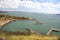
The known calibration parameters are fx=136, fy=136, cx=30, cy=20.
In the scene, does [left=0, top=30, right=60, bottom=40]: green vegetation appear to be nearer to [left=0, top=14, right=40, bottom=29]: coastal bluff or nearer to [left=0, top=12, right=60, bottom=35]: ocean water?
[left=0, top=12, right=60, bottom=35]: ocean water

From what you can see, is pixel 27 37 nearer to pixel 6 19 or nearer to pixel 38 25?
pixel 38 25

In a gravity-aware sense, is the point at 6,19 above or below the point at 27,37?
above

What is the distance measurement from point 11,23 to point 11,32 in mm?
156

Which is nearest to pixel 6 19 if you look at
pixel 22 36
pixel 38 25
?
pixel 22 36

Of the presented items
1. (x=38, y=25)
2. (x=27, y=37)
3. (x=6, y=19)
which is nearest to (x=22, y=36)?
(x=27, y=37)

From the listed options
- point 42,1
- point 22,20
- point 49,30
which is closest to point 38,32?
point 49,30

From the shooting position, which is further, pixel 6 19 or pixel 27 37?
pixel 6 19

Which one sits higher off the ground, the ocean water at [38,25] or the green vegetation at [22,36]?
the ocean water at [38,25]

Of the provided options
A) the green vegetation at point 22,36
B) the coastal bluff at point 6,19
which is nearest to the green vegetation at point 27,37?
the green vegetation at point 22,36

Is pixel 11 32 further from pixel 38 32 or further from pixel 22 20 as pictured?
pixel 38 32

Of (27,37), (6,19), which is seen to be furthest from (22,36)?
(6,19)

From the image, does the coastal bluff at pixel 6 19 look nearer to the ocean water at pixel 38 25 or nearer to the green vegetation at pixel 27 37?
the ocean water at pixel 38 25

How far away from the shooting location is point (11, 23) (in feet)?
7.67

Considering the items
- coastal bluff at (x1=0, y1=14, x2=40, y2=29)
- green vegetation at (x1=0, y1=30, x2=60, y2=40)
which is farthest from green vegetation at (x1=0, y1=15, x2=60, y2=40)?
coastal bluff at (x1=0, y1=14, x2=40, y2=29)
